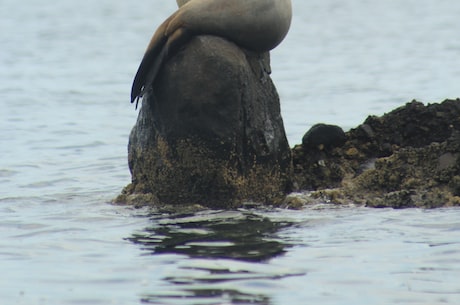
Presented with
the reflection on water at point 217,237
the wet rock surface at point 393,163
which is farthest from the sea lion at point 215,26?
the wet rock surface at point 393,163

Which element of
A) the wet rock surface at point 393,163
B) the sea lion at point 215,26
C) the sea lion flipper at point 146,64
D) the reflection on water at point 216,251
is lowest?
the reflection on water at point 216,251

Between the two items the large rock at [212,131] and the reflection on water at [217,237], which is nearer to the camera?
the reflection on water at [217,237]

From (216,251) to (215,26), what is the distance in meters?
2.17

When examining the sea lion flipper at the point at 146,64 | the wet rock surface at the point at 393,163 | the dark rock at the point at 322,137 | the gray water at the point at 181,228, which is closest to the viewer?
the gray water at the point at 181,228

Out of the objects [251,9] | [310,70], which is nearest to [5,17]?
[310,70]

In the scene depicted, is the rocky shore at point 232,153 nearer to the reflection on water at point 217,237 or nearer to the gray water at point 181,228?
the gray water at point 181,228

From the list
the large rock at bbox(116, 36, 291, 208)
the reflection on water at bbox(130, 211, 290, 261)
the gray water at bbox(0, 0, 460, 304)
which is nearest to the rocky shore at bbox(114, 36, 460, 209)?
the large rock at bbox(116, 36, 291, 208)

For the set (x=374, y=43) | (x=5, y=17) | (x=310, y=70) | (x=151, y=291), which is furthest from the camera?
(x=5, y=17)

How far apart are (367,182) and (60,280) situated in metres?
3.09

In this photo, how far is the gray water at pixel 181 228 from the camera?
7.06 m

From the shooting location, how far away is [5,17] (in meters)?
42.1

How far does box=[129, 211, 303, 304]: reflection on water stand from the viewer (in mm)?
6887

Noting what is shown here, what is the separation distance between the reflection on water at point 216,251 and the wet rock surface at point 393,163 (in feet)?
2.59

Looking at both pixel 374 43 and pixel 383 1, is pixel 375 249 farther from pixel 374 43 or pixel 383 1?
pixel 383 1
